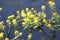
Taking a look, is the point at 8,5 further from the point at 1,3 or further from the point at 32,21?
the point at 32,21

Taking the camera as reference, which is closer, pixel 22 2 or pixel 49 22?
pixel 49 22

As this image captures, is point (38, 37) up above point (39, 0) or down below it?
below

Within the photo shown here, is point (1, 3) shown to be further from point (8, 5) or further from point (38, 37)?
point (38, 37)

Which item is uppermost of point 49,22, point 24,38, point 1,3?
point 1,3

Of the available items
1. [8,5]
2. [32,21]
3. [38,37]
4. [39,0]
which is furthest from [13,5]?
[32,21]

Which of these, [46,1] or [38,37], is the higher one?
[46,1]

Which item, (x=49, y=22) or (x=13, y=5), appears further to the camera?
(x=13, y=5)

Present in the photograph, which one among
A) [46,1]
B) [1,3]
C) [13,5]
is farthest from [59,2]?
[1,3]

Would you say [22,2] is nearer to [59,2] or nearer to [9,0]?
[9,0]

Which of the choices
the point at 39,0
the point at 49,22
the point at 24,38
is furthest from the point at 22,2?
the point at 49,22
